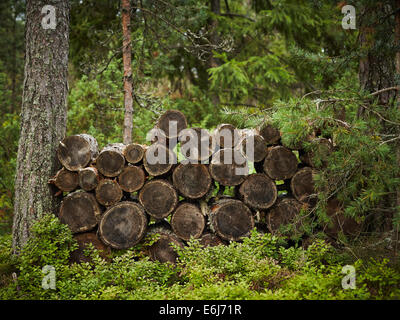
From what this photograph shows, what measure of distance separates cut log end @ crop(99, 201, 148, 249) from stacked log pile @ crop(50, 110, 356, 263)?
1cm

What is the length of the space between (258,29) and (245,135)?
16.2ft

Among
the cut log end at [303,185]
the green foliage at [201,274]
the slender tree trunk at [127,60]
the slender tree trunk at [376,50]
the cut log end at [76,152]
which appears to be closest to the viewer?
the green foliage at [201,274]

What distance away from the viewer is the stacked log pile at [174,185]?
437cm

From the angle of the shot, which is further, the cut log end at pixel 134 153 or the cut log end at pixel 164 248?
the cut log end at pixel 164 248

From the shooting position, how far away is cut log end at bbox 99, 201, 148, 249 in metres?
4.39

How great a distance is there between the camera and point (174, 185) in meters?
4.45

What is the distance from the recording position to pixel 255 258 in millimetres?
3916

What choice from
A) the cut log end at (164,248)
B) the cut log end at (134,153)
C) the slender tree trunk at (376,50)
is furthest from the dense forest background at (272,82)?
the cut log end at (164,248)

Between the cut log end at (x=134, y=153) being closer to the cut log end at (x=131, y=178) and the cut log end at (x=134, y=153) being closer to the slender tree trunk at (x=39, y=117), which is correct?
the cut log end at (x=131, y=178)

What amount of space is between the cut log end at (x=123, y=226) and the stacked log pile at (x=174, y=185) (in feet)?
0.04

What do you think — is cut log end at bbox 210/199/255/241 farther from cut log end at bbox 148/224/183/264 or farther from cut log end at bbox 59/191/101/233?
cut log end at bbox 59/191/101/233
